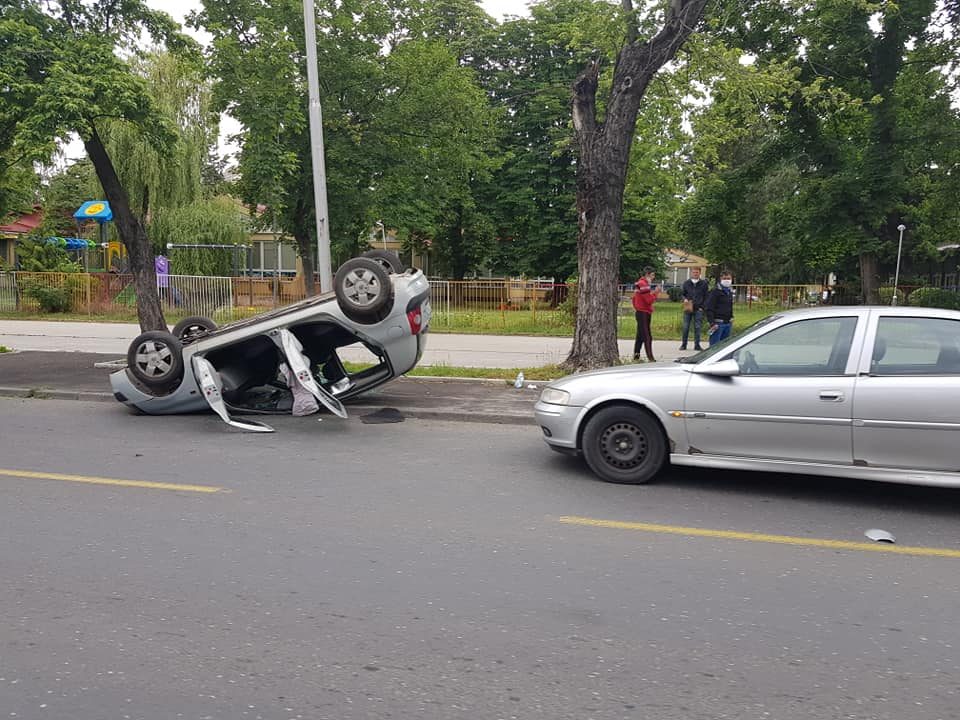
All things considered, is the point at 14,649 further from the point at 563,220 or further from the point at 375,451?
the point at 563,220

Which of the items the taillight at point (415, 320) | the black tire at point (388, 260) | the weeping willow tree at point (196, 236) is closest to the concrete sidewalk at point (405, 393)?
the taillight at point (415, 320)

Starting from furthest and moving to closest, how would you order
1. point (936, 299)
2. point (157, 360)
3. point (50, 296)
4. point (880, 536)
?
point (50, 296) → point (936, 299) → point (157, 360) → point (880, 536)

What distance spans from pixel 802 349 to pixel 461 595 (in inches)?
136

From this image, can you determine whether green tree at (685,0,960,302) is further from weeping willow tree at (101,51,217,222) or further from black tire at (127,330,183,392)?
weeping willow tree at (101,51,217,222)

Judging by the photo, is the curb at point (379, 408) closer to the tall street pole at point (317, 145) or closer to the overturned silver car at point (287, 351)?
the overturned silver car at point (287, 351)

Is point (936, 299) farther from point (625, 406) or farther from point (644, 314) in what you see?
point (625, 406)

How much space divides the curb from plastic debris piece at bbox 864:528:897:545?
462 cm

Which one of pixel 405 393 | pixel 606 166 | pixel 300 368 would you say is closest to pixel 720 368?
pixel 300 368

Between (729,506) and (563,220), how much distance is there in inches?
1232

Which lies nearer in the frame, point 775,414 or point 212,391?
point 775,414

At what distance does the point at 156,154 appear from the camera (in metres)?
32.2

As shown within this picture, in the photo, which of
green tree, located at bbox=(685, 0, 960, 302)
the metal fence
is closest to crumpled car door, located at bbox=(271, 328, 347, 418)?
the metal fence

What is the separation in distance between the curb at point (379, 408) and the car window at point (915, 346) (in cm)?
436

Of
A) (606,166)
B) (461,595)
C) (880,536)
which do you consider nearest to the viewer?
(461,595)
